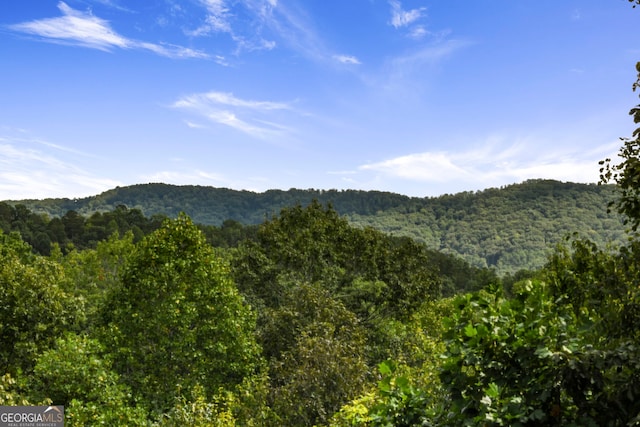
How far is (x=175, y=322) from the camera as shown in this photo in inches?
703

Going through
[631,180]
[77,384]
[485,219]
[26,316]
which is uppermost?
[485,219]

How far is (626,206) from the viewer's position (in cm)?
642

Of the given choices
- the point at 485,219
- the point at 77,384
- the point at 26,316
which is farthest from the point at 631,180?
the point at 485,219

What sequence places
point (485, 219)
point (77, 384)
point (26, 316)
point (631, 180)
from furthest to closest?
point (485, 219)
point (26, 316)
point (77, 384)
point (631, 180)

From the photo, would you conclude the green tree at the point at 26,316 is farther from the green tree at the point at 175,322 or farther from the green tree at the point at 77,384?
the green tree at the point at 77,384

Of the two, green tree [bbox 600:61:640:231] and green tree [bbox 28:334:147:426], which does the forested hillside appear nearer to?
green tree [bbox 28:334:147:426]

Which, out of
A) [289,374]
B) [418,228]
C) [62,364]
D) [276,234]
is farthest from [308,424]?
[418,228]

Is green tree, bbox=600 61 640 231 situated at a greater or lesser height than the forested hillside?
lesser

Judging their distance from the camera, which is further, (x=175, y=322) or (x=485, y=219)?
(x=485, y=219)

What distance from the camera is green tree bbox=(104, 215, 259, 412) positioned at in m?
17.8

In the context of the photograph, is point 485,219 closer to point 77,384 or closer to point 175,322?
point 175,322

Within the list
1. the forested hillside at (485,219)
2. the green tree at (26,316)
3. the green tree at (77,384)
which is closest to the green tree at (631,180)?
the green tree at (77,384)

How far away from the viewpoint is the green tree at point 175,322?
701 inches

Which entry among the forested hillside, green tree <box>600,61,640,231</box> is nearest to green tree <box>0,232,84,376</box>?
green tree <box>600,61,640,231</box>
